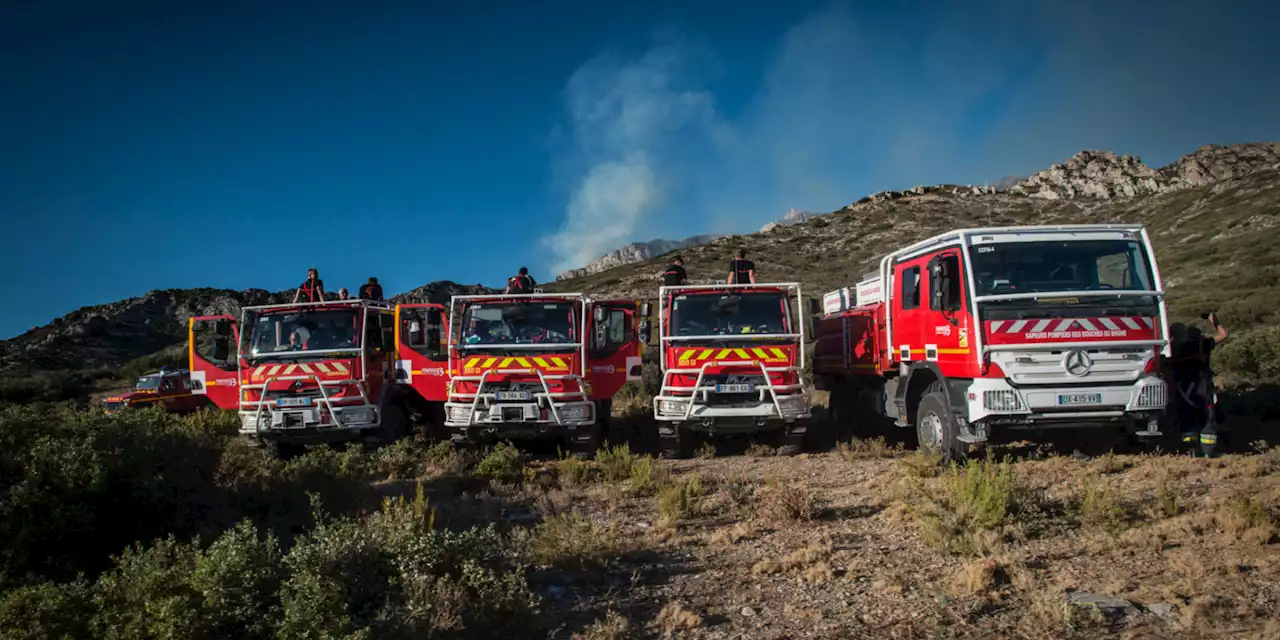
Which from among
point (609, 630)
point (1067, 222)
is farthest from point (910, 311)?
point (1067, 222)

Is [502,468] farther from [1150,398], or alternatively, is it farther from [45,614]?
[1150,398]

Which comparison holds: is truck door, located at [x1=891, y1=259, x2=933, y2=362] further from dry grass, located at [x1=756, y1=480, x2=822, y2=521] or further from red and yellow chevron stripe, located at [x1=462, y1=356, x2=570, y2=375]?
red and yellow chevron stripe, located at [x1=462, y1=356, x2=570, y2=375]

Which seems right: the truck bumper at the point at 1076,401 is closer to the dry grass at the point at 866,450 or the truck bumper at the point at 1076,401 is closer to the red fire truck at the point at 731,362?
the dry grass at the point at 866,450

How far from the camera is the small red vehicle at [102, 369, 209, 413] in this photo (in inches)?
727

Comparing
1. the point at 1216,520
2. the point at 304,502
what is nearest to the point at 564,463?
the point at 304,502

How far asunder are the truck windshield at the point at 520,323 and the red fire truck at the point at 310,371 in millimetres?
1643

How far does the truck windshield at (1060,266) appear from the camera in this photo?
809 cm

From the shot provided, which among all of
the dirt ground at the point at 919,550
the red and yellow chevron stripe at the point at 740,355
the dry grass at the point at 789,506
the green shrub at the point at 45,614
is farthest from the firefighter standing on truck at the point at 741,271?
the green shrub at the point at 45,614

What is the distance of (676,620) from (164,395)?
733 inches

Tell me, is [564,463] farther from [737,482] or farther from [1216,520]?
[1216,520]

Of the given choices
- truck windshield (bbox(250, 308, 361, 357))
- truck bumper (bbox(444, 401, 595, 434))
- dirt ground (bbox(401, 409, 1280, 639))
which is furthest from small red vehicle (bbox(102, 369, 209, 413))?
dirt ground (bbox(401, 409, 1280, 639))

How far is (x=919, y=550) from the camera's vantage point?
5742 millimetres

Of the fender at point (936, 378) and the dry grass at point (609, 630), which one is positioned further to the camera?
the fender at point (936, 378)

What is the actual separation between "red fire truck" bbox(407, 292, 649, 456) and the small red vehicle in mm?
11030
